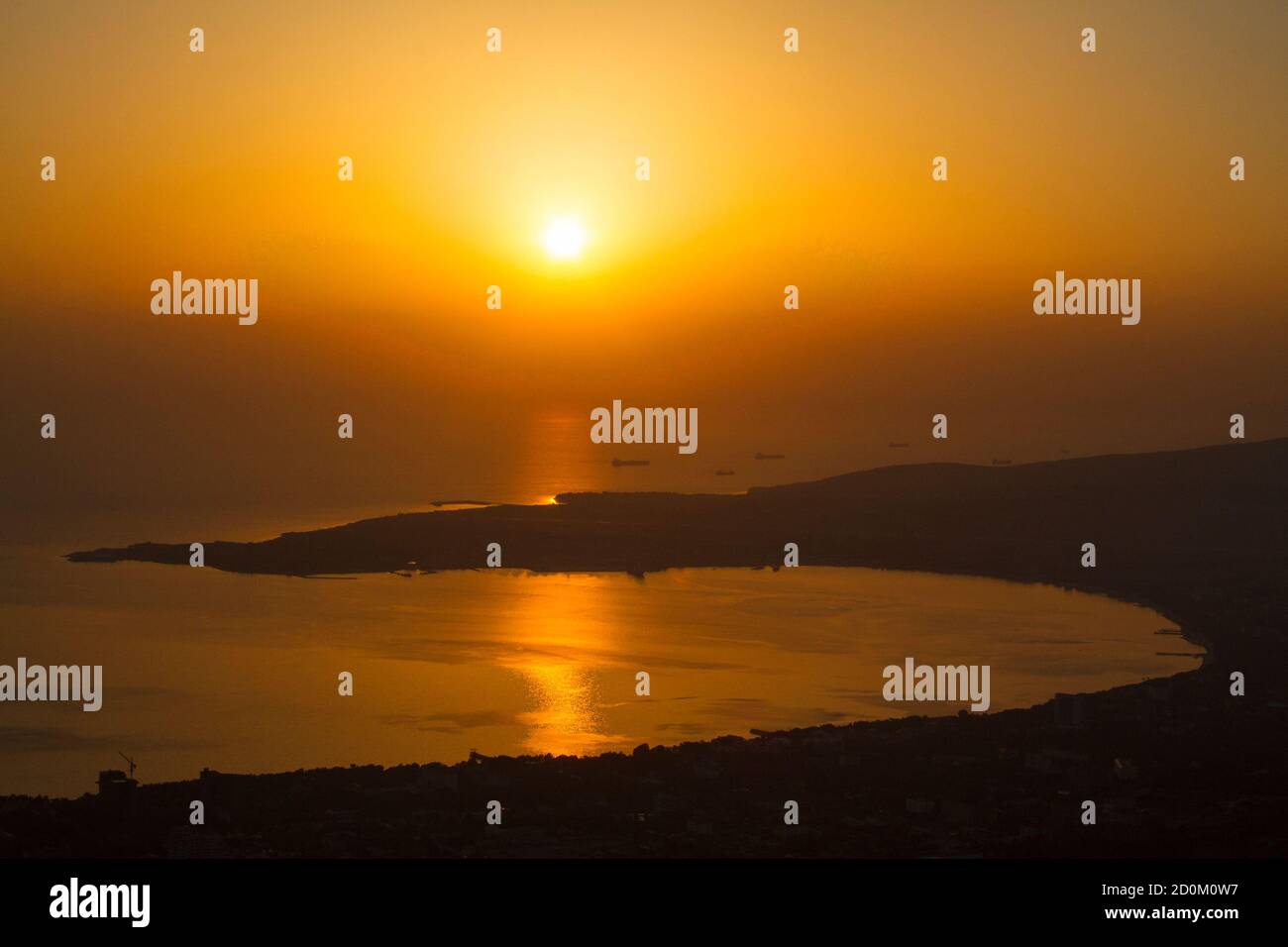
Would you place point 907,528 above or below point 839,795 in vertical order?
above

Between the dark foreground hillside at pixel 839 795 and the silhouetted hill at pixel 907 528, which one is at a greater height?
the silhouetted hill at pixel 907 528

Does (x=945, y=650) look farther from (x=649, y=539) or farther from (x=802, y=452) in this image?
(x=802, y=452)

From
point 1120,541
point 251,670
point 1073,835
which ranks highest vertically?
point 1120,541

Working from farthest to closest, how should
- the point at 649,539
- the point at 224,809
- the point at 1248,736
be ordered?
the point at 649,539
the point at 1248,736
the point at 224,809

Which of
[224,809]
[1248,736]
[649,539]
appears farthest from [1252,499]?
[224,809]

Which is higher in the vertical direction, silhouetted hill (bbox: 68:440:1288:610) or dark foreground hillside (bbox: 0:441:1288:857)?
silhouetted hill (bbox: 68:440:1288:610)

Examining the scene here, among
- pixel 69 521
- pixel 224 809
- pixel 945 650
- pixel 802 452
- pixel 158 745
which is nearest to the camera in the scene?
pixel 224 809

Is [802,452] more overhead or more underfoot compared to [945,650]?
more overhead

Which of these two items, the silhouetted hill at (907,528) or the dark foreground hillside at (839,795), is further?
the silhouetted hill at (907,528)

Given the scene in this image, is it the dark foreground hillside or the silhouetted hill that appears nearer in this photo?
the dark foreground hillside

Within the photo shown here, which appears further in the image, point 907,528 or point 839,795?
point 907,528

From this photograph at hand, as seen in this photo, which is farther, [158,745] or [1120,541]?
[1120,541]
